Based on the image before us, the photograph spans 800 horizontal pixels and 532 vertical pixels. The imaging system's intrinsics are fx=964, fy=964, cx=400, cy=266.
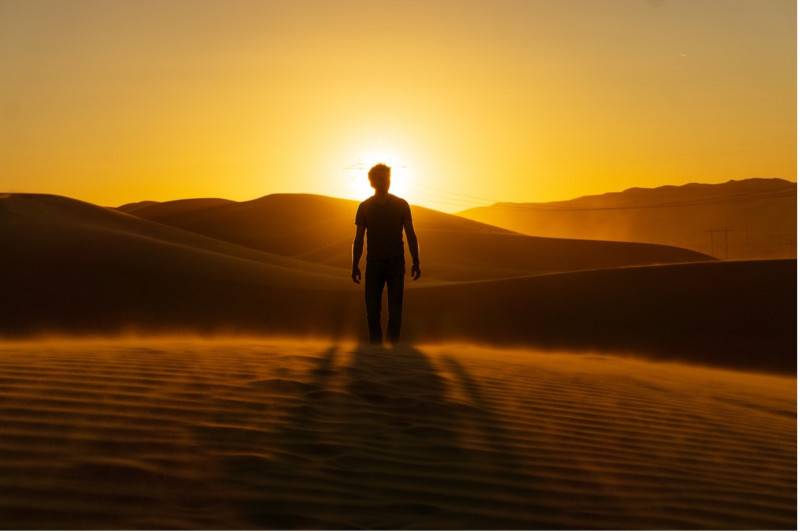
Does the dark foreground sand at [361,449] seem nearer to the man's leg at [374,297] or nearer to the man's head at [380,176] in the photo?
the man's leg at [374,297]

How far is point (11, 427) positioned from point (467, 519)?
2421 millimetres

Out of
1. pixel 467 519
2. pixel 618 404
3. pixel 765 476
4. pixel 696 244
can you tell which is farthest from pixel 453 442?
pixel 696 244

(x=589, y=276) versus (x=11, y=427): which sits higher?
(x=589, y=276)

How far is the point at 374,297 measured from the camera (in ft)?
35.9

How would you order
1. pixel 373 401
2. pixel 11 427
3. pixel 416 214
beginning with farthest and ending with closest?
pixel 416 214
pixel 373 401
pixel 11 427

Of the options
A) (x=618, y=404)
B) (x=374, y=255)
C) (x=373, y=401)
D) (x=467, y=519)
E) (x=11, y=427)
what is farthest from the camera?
(x=374, y=255)

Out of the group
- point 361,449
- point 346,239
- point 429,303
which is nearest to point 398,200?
point 361,449

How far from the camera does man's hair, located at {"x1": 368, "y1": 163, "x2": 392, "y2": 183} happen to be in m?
10.7

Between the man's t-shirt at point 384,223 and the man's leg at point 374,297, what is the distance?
140 mm

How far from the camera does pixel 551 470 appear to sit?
4918 mm

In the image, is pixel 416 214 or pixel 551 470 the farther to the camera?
pixel 416 214

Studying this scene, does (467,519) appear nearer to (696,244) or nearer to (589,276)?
(589,276)

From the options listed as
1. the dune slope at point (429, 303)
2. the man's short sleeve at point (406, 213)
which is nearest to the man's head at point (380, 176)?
the man's short sleeve at point (406, 213)

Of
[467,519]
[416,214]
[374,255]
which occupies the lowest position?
[467,519]
